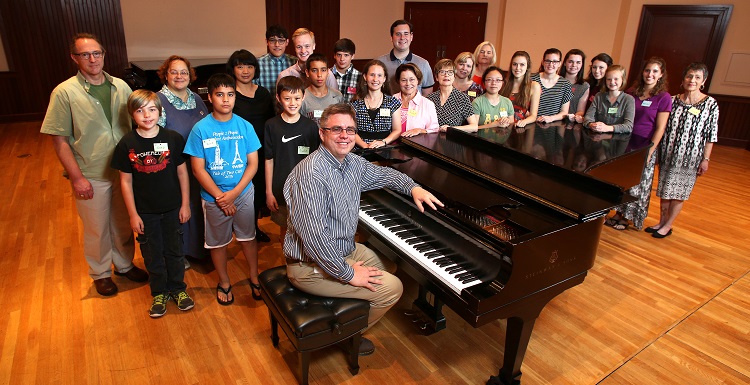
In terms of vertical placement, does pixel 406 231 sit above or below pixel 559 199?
below

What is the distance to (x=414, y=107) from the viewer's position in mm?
3244

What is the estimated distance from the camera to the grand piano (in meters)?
1.85

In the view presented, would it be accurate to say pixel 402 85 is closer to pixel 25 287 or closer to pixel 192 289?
pixel 192 289

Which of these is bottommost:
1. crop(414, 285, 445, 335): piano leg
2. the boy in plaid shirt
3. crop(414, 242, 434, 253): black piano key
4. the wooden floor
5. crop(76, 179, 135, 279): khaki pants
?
the wooden floor

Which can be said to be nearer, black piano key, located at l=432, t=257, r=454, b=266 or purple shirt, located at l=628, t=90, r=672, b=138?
black piano key, located at l=432, t=257, r=454, b=266

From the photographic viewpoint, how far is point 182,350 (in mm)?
2506

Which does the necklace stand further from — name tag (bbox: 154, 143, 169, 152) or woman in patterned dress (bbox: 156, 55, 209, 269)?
name tag (bbox: 154, 143, 169, 152)

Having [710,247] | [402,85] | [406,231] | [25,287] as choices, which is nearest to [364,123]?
[402,85]

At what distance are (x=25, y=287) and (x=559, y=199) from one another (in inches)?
129

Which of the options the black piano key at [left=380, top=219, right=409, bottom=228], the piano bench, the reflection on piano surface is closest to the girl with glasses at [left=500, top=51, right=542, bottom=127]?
the black piano key at [left=380, top=219, right=409, bottom=228]

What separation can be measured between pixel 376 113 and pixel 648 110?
223 cm

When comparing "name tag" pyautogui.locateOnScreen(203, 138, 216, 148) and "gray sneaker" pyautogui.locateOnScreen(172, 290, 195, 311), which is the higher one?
"name tag" pyautogui.locateOnScreen(203, 138, 216, 148)

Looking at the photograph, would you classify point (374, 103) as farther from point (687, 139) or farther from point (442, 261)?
point (687, 139)

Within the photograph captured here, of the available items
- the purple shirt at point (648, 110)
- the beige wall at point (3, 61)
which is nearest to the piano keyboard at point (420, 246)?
the purple shirt at point (648, 110)
